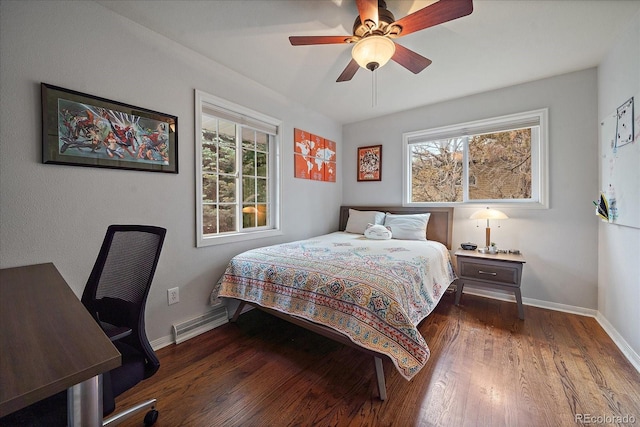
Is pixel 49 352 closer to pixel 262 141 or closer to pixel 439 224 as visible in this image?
pixel 262 141

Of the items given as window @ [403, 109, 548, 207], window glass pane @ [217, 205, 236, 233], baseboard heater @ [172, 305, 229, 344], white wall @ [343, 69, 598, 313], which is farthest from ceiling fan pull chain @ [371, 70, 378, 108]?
baseboard heater @ [172, 305, 229, 344]

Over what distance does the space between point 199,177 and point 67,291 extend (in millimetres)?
1375

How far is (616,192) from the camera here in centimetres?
203

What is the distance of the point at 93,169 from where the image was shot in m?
1.71

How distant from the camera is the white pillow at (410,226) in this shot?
3117 millimetres

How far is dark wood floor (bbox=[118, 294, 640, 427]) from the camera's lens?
53.1 inches

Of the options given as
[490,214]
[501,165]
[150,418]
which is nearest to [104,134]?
[150,418]

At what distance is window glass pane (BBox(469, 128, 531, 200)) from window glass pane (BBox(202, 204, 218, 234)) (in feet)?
10.0

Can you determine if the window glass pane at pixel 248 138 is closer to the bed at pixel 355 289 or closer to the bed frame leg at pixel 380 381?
the bed at pixel 355 289

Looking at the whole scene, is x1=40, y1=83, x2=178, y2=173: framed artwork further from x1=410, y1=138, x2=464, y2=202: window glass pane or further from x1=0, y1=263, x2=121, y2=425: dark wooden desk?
x1=410, y1=138, x2=464, y2=202: window glass pane

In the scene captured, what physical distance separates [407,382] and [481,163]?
107 inches

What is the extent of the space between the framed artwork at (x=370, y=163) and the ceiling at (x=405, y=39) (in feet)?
3.31

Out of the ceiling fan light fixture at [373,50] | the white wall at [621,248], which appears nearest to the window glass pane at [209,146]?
the ceiling fan light fixture at [373,50]

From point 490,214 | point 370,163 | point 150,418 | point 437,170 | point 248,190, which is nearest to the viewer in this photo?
point 150,418
